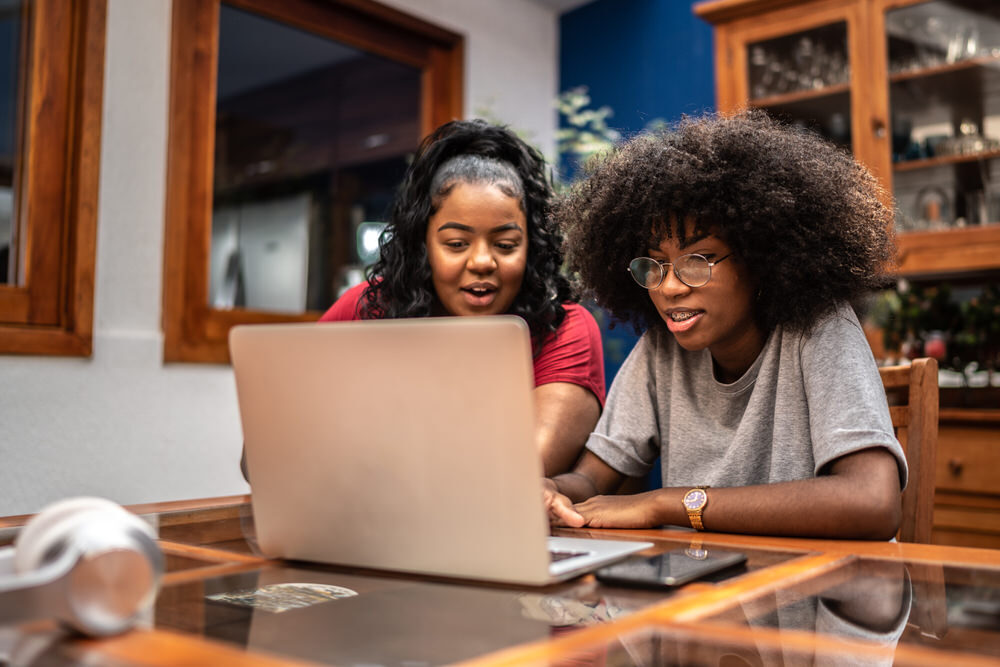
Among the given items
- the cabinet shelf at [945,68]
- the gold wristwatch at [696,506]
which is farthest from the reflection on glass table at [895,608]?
the cabinet shelf at [945,68]

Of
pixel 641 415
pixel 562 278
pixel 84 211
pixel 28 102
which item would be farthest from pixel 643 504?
pixel 28 102

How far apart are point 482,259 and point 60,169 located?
55.2 inches

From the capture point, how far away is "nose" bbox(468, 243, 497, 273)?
62.0 inches

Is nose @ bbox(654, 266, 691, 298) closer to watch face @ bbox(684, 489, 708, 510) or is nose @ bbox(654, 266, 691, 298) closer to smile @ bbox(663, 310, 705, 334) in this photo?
smile @ bbox(663, 310, 705, 334)

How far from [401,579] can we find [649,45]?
10.8 ft

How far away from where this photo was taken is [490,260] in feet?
5.16

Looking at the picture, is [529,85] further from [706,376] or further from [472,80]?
[706,376]

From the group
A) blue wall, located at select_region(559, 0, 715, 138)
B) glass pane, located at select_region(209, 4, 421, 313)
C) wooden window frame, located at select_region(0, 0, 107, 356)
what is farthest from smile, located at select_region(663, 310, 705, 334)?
blue wall, located at select_region(559, 0, 715, 138)

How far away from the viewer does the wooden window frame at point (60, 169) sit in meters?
2.30

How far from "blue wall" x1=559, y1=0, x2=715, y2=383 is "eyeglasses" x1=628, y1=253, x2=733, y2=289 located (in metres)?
2.03

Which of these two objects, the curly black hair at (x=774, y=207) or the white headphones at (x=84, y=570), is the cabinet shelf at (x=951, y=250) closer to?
the curly black hair at (x=774, y=207)

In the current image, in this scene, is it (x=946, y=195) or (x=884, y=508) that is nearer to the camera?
(x=884, y=508)

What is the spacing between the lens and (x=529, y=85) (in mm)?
3773

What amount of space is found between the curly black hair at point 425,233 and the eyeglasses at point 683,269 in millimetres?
357
